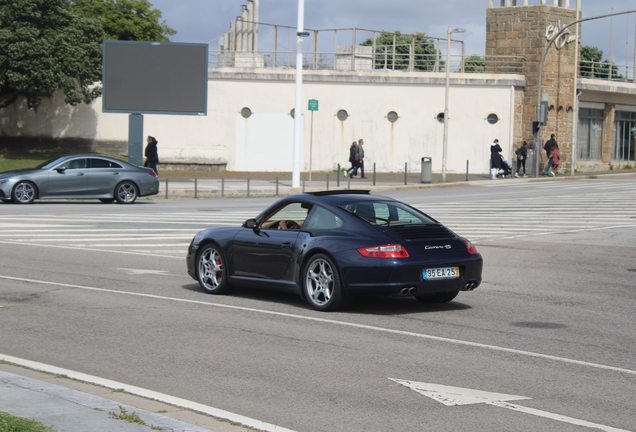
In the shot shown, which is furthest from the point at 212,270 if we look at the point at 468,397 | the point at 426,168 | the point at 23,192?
the point at 426,168

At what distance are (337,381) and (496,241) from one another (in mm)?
10978

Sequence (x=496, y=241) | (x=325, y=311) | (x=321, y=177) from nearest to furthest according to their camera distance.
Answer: (x=325, y=311) < (x=496, y=241) < (x=321, y=177)

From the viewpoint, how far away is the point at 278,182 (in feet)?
118

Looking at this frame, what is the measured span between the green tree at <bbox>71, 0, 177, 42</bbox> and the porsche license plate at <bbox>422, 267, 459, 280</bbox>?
54217mm

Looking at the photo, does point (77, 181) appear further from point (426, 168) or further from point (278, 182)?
point (426, 168)

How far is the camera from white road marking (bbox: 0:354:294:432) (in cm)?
486

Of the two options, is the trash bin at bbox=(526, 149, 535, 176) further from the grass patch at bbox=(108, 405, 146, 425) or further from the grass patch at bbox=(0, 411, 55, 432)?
the grass patch at bbox=(0, 411, 55, 432)

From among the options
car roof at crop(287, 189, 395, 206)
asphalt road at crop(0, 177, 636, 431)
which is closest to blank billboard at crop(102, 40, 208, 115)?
asphalt road at crop(0, 177, 636, 431)

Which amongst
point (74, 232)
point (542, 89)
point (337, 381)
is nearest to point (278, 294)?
point (337, 381)

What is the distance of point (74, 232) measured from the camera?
678 inches

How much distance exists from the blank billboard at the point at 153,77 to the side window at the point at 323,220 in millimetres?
25641

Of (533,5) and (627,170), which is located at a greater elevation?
(533,5)

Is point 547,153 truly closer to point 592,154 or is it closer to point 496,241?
point 592,154

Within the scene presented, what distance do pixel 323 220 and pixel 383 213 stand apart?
0.72 metres
